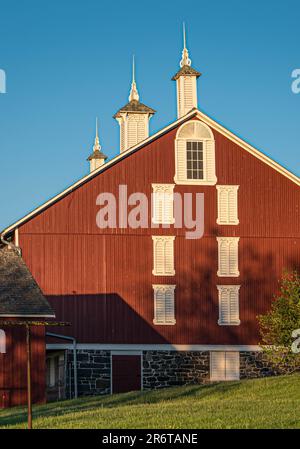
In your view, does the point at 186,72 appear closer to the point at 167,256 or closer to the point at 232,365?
the point at 167,256

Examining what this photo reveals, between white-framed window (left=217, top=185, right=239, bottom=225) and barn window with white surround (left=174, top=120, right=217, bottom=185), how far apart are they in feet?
2.00

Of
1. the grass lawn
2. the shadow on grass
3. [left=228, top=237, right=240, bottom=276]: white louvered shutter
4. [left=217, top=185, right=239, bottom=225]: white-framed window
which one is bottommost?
the shadow on grass

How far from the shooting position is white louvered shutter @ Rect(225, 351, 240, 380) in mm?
45344

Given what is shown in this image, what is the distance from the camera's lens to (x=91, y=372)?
44000 mm

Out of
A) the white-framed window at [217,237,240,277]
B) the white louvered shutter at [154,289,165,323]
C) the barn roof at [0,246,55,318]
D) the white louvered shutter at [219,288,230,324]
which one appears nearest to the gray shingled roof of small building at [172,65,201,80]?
the white-framed window at [217,237,240,277]

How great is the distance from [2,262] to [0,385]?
495 cm

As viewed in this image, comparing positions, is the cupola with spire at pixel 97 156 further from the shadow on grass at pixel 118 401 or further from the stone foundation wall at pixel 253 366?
the shadow on grass at pixel 118 401

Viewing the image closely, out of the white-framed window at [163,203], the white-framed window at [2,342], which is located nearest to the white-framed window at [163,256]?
the white-framed window at [163,203]

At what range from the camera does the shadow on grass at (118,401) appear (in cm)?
3206

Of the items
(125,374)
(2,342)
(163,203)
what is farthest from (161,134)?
(2,342)

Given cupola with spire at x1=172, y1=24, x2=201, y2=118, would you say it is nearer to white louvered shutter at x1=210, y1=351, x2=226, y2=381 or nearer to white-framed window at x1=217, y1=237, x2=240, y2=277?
white-framed window at x1=217, y1=237, x2=240, y2=277

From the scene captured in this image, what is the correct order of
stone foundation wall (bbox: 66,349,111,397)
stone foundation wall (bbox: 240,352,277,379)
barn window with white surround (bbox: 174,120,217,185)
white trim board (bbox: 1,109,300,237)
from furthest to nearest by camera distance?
barn window with white surround (bbox: 174,120,217,185)
stone foundation wall (bbox: 240,352,277,379)
white trim board (bbox: 1,109,300,237)
stone foundation wall (bbox: 66,349,111,397)
